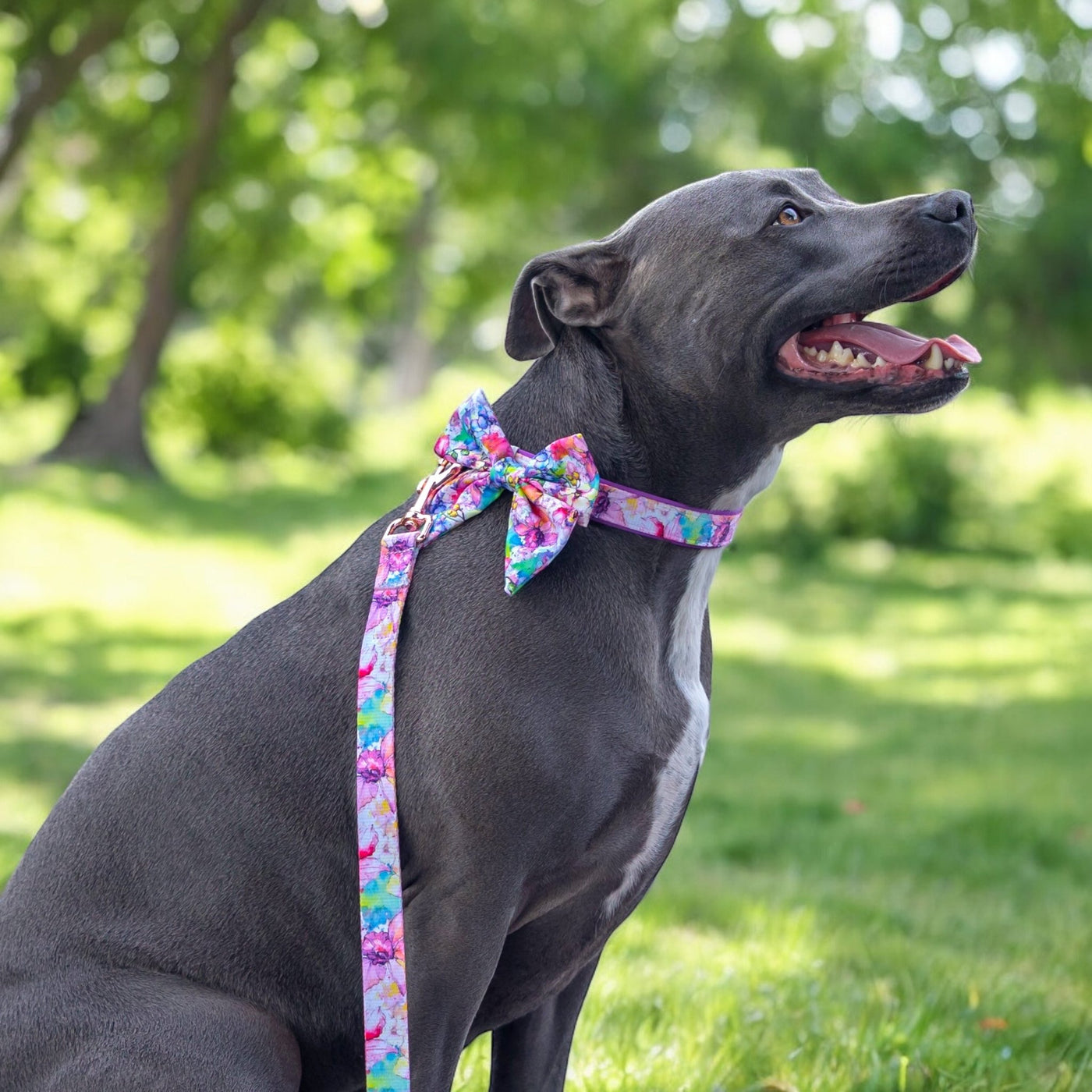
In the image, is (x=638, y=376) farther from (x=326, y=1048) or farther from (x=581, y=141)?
(x=581, y=141)

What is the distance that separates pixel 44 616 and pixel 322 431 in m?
13.6

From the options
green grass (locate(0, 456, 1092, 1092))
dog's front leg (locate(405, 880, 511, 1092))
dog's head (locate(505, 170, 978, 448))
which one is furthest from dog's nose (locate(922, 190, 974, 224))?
green grass (locate(0, 456, 1092, 1092))

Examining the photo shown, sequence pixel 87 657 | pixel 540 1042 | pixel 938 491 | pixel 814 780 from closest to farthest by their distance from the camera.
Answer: pixel 540 1042, pixel 814 780, pixel 87 657, pixel 938 491

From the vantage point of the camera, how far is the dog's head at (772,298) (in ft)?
8.18

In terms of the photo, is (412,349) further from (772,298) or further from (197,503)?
(772,298)

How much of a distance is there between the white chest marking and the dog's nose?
1.73 ft

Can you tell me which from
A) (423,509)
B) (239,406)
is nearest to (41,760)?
(423,509)

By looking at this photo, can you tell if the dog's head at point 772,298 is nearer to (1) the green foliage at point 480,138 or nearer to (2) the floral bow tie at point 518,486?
(2) the floral bow tie at point 518,486

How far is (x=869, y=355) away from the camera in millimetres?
2525

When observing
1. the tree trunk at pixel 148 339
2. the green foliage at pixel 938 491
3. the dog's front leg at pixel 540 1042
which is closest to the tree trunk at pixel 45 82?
the tree trunk at pixel 148 339

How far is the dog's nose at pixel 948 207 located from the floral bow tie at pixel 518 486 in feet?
2.57

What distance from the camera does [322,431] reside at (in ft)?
78.4

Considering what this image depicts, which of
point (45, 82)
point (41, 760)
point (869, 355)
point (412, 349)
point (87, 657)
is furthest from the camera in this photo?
point (412, 349)

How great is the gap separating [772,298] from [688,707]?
775mm
